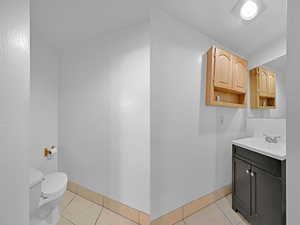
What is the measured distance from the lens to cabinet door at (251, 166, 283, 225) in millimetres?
1211

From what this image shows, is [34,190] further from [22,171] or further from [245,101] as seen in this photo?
[245,101]

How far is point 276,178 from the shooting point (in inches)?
48.2

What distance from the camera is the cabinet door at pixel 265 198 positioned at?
1211 millimetres

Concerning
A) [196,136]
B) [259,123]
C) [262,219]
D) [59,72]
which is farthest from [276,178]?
[59,72]

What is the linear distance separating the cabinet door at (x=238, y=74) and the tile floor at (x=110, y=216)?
5.00 feet

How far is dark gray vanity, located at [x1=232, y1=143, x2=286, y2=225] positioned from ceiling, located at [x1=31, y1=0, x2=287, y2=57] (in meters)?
1.37

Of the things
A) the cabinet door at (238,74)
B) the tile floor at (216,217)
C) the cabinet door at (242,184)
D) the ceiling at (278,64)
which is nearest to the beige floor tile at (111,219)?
the tile floor at (216,217)

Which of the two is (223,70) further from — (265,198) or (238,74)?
(265,198)

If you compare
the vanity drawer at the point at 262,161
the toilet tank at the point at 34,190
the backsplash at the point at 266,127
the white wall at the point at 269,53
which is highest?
the white wall at the point at 269,53

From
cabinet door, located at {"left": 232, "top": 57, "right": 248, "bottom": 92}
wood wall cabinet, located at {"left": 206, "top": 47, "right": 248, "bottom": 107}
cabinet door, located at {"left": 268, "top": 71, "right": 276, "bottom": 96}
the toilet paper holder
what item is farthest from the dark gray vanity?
the toilet paper holder

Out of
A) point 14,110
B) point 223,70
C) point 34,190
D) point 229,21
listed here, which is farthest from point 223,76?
point 34,190

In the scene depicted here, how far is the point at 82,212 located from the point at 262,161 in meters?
1.97

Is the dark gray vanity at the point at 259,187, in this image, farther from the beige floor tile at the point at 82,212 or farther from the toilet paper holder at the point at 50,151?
the toilet paper holder at the point at 50,151

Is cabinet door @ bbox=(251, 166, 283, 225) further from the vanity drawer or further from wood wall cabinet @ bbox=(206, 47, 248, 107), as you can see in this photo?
wood wall cabinet @ bbox=(206, 47, 248, 107)
